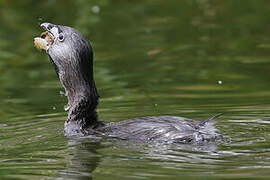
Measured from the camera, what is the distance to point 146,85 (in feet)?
40.5

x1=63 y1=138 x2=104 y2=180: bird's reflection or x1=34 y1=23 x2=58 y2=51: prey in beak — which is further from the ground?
x1=34 y1=23 x2=58 y2=51: prey in beak

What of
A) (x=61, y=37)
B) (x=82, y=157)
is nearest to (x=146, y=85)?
(x=61, y=37)

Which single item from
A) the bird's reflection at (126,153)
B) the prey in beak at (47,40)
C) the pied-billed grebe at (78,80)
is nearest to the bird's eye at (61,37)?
the pied-billed grebe at (78,80)

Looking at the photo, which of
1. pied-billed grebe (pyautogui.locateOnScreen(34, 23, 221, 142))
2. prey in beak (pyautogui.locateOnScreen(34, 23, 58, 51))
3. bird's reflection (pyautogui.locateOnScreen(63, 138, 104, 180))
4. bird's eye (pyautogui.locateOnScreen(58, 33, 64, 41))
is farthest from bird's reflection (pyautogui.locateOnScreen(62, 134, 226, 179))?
prey in beak (pyautogui.locateOnScreen(34, 23, 58, 51))

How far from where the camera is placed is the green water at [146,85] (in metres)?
7.50

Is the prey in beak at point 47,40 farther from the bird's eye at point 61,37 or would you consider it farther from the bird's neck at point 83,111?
the bird's neck at point 83,111

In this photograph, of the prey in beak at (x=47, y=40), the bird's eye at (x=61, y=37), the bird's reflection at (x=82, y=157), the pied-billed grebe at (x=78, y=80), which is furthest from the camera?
the prey in beak at (x=47, y=40)

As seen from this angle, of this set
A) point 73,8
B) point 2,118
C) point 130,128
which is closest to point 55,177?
point 130,128

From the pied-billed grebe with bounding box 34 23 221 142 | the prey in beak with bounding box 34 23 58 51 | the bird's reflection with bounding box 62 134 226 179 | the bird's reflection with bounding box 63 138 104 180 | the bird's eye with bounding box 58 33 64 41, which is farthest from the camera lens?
the prey in beak with bounding box 34 23 58 51

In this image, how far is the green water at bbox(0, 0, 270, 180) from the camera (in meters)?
7.50

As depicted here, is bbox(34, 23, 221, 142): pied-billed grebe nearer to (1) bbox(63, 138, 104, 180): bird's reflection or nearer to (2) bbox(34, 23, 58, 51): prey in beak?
(2) bbox(34, 23, 58, 51): prey in beak

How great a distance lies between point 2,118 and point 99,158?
3.08 meters

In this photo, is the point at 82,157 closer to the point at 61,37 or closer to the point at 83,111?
the point at 83,111

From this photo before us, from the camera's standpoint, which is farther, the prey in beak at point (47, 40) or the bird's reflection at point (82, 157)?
the prey in beak at point (47, 40)
